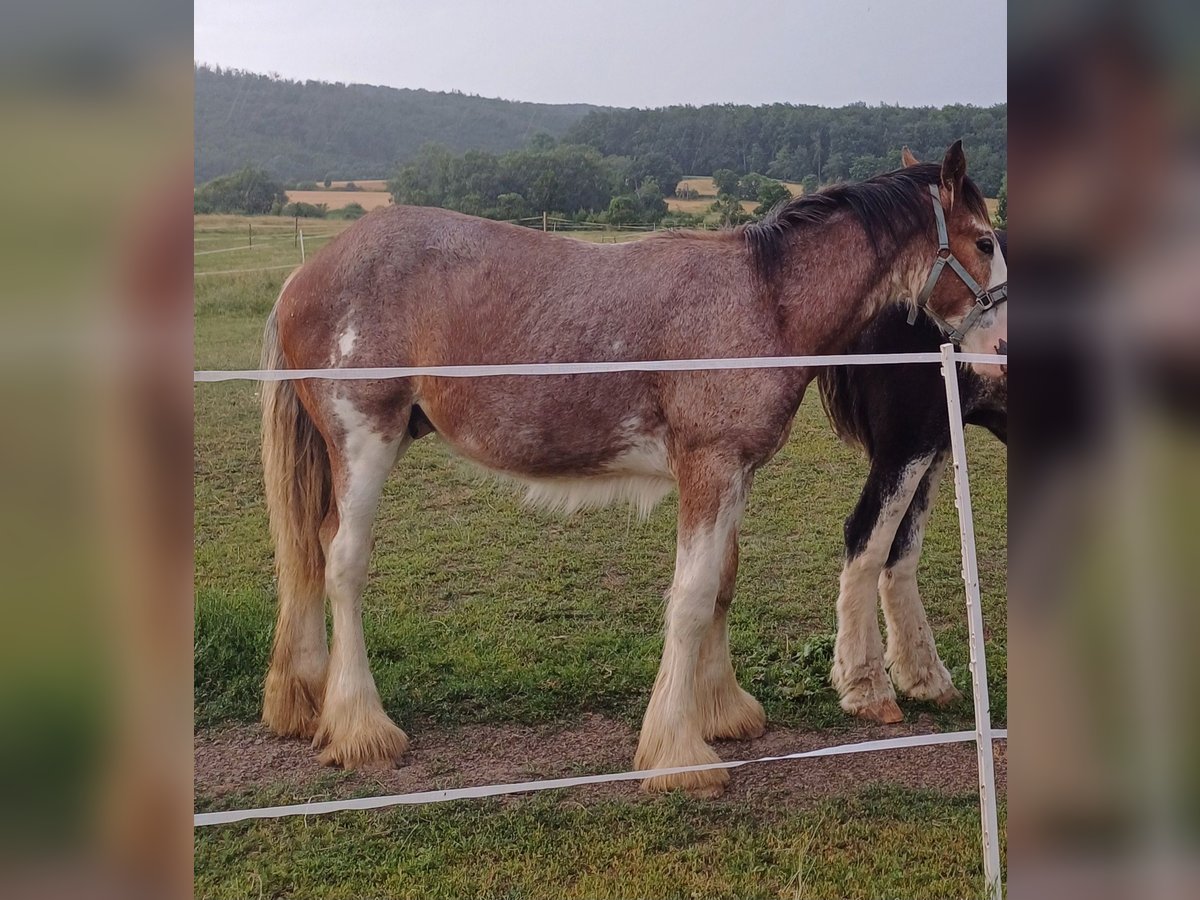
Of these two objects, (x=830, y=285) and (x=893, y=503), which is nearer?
(x=830, y=285)

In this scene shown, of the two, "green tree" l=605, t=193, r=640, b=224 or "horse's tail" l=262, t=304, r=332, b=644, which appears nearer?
"horse's tail" l=262, t=304, r=332, b=644

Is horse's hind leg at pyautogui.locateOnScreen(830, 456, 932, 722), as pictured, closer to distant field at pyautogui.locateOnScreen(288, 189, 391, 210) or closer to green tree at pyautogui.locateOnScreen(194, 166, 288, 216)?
distant field at pyautogui.locateOnScreen(288, 189, 391, 210)

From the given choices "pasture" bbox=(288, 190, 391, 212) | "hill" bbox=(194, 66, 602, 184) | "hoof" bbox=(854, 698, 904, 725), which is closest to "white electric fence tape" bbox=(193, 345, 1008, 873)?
"hoof" bbox=(854, 698, 904, 725)

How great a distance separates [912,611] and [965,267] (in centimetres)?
128

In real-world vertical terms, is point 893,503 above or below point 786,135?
below

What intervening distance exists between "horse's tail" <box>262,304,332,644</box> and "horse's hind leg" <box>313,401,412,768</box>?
0.12 metres

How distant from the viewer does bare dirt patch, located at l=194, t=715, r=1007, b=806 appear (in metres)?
3.26

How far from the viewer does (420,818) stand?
3.16m

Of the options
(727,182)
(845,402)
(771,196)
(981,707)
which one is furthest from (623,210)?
(981,707)

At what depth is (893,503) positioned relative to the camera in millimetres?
3633

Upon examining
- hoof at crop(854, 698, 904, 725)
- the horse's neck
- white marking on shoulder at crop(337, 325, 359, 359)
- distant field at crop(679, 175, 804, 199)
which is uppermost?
distant field at crop(679, 175, 804, 199)
